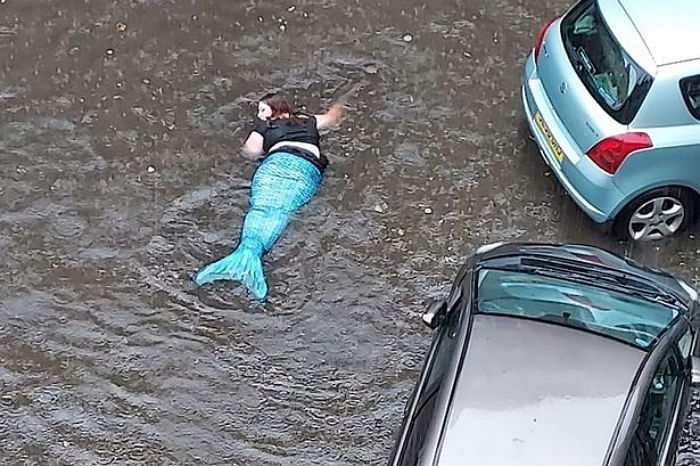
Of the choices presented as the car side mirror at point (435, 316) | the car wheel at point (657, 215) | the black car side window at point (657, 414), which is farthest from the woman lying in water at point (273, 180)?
the black car side window at point (657, 414)

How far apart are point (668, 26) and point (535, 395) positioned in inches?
119

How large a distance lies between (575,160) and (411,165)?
4.63 feet

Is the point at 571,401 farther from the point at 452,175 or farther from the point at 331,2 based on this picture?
the point at 331,2

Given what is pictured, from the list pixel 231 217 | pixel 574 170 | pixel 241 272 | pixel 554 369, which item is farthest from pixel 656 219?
pixel 231 217

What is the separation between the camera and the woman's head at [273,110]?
28.5 feet

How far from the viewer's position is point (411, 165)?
8578 mm

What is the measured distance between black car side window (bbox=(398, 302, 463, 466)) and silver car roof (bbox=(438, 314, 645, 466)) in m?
0.20

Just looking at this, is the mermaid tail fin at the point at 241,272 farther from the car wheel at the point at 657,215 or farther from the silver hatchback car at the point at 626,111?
the car wheel at the point at 657,215

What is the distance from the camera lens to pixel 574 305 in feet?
20.1

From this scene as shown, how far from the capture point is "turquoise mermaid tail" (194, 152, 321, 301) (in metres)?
7.70

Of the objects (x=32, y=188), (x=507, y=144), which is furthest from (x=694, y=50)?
(x=32, y=188)

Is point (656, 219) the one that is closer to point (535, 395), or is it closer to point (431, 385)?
point (431, 385)

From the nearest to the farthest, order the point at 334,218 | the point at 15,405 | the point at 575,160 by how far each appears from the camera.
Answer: the point at 15,405
the point at 575,160
the point at 334,218

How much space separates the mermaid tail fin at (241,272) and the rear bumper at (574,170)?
2193 mm
